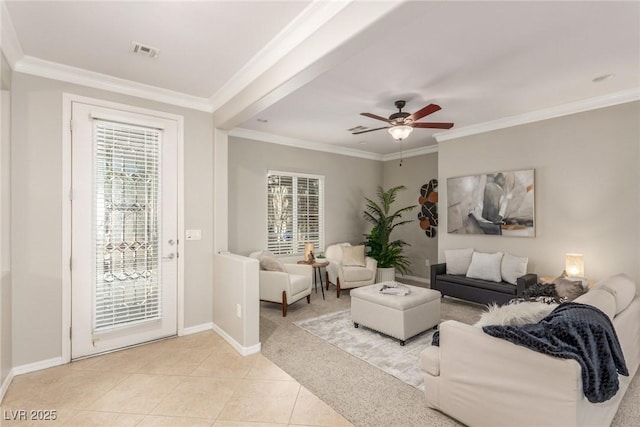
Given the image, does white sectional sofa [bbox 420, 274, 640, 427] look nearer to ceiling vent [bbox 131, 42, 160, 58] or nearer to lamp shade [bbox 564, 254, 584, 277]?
lamp shade [bbox 564, 254, 584, 277]

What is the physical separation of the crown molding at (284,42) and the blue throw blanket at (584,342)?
7.10 ft

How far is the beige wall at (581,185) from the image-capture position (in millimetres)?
3613

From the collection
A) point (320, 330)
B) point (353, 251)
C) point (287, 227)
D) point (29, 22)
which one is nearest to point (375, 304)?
point (320, 330)

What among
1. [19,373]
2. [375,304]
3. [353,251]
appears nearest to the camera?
[19,373]

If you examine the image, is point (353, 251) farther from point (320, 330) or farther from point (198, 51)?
point (198, 51)

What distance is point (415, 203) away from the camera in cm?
658

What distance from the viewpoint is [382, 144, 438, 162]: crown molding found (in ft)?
20.4

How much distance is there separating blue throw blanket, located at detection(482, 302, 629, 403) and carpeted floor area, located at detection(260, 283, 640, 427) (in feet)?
2.52

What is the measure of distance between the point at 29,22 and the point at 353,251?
4767mm

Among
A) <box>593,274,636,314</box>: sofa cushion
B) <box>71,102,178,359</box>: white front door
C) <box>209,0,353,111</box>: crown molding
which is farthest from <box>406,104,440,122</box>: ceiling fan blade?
<box>71,102,178,359</box>: white front door

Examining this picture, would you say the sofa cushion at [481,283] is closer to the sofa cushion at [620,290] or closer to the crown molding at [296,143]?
the sofa cushion at [620,290]

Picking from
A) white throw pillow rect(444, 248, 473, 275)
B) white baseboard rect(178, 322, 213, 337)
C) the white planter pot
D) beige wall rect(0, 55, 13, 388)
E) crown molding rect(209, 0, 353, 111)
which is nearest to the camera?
crown molding rect(209, 0, 353, 111)

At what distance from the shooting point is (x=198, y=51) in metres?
2.64

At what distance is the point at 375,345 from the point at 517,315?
1665mm
